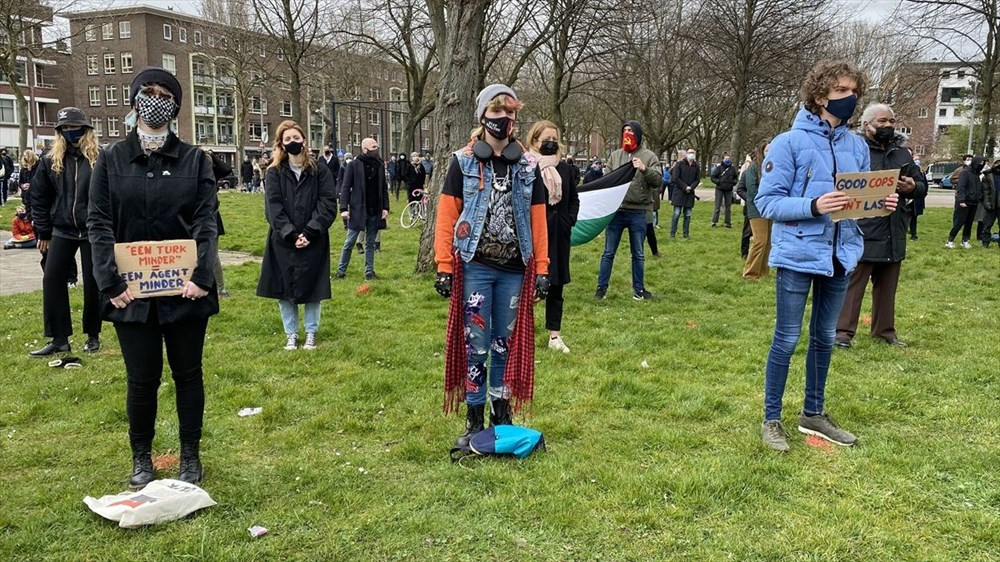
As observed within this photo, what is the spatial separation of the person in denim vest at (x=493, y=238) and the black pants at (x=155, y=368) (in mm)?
1346

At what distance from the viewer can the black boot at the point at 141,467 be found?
12.6 ft

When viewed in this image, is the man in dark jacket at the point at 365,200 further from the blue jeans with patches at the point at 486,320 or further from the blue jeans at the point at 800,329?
the blue jeans at the point at 800,329

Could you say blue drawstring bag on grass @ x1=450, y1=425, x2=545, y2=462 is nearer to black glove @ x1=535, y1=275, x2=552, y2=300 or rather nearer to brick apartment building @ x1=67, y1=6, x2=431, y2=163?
black glove @ x1=535, y1=275, x2=552, y2=300

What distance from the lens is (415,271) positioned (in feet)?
35.8

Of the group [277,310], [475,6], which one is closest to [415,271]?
[277,310]

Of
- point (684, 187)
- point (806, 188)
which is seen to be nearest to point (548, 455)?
point (806, 188)

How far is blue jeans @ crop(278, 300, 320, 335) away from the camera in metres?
6.76

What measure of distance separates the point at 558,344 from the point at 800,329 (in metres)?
2.79

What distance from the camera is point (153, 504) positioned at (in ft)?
11.2

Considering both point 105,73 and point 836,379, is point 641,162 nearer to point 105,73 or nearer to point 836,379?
point 836,379

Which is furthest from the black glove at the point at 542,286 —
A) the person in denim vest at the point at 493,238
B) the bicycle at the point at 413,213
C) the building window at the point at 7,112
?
the building window at the point at 7,112

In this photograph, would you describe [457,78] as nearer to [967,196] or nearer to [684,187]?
[684,187]

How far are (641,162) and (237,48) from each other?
1412 inches

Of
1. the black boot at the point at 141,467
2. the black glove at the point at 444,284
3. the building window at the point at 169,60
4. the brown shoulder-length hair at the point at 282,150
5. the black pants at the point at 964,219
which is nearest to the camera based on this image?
the black boot at the point at 141,467
